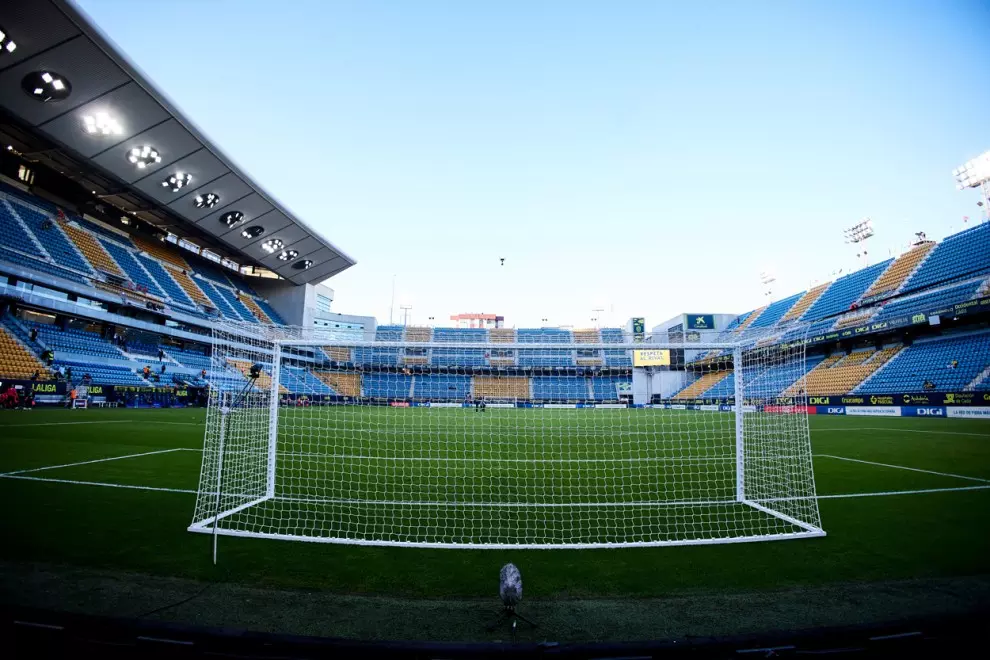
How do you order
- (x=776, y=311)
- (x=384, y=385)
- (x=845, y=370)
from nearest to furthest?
(x=384, y=385) < (x=845, y=370) < (x=776, y=311)

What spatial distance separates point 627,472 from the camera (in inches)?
276

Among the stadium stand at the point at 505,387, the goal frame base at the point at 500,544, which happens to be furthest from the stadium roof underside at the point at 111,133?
the goal frame base at the point at 500,544

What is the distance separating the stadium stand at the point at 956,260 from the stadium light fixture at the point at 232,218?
136ft

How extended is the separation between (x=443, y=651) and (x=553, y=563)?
4.61 feet

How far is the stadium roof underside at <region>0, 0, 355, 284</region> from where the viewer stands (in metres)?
14.9

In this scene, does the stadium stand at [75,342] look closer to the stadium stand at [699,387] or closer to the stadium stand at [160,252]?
the stadium stand at [160,252]

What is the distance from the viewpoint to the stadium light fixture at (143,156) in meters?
20.5

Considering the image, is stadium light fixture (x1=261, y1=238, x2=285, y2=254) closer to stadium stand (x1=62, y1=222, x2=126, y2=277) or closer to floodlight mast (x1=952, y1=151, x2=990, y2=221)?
stadium stand (x1=62, y1=222, x2=126, y2=277)

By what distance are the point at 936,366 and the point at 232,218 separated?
1561 inches

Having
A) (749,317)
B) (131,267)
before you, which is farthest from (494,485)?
(749,317)

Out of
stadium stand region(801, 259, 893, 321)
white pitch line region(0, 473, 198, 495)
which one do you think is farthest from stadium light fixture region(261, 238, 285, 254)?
stadium stand region(801, 259, 893, 321)

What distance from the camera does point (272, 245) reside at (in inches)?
1256

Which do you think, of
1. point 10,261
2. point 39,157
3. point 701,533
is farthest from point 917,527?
point 39,157

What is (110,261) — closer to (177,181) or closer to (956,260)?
(177,181)
